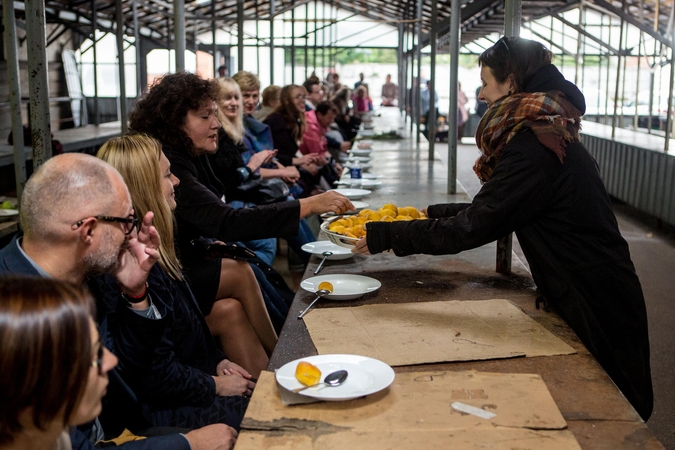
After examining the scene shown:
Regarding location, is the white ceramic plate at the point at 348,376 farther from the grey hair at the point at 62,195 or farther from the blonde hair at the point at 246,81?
the blonde hair at the point at 246,81

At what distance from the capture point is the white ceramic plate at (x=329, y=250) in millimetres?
2955

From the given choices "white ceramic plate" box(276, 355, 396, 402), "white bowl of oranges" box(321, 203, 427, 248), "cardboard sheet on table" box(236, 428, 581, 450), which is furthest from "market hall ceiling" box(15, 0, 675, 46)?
"cardboard sheet on table" box(236, 428, 581, 450)

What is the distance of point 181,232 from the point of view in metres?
3.34

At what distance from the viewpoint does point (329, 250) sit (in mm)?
3006

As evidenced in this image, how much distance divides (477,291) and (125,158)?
51.6 inches

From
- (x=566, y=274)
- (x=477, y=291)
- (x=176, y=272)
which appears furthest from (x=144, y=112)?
(x=566, y=274)

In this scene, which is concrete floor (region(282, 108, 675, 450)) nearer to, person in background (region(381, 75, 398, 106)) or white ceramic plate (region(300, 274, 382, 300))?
white ceramic plate (region(300, 274, 382, 300))

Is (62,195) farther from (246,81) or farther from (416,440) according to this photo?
(246,81)

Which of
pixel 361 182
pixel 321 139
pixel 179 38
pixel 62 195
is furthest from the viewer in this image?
pixel 321 139

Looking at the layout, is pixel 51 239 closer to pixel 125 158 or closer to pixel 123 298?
pixel 123 298

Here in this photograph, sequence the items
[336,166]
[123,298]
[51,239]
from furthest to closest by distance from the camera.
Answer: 1. [336,166]
2. [123,298]
3. [51,239]

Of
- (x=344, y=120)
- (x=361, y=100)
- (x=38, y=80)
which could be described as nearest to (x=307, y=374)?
(x=38, y=80)

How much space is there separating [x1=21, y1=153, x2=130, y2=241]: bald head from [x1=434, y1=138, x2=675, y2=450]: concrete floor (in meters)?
2.49

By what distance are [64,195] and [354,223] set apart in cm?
138
